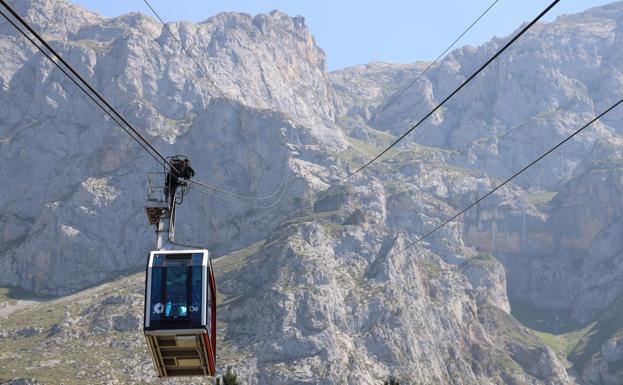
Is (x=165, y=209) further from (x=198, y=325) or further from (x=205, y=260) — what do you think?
(x=198, y=325)

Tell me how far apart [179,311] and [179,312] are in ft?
0.13

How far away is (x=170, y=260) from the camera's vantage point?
3697 cm

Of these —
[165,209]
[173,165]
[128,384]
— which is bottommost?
[128,384]

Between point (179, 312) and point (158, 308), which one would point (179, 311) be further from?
point (158, 308)

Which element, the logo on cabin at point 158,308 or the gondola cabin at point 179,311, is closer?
the gondola cabin at point 179,311

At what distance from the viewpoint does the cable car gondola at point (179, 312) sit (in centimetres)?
3547

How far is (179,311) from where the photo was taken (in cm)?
3569

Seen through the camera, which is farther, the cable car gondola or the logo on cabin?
the logo on cabin

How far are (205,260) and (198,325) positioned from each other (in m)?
3.04

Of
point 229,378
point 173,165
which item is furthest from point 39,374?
point 173,165

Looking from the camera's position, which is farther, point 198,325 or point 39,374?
point 39,374

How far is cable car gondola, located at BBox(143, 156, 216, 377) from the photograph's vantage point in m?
35.5

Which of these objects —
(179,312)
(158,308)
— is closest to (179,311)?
(179,312)

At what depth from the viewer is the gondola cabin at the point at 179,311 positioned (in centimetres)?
3544
